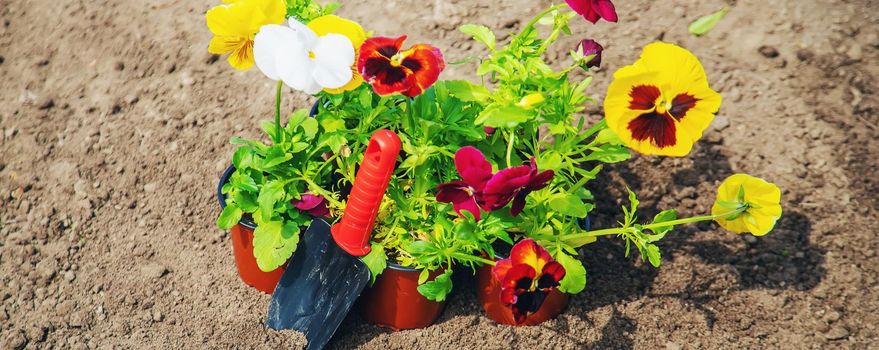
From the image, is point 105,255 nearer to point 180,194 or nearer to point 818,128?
point 180,194

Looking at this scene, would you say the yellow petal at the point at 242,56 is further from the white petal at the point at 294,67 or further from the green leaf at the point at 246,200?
the green leaf at the point at 246,200

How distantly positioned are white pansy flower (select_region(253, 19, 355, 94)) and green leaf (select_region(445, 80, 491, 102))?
0.78ft

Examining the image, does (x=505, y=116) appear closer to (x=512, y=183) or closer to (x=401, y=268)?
(x=512, y=183)

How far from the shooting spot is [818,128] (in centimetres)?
246

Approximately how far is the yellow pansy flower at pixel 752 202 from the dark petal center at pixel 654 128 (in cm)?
22

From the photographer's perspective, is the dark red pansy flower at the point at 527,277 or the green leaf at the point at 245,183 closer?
the dark red pansy flower at the point at 527,277

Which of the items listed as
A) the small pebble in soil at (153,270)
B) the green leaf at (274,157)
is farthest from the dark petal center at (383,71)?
the small pebble in soil at (153,270)

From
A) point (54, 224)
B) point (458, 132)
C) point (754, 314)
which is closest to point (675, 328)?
point (754, 314)

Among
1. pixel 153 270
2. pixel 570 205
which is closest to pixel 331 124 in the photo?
pixel 570 205

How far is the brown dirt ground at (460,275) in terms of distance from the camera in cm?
208

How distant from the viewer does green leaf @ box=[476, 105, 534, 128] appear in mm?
1602

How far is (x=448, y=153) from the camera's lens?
1719mm

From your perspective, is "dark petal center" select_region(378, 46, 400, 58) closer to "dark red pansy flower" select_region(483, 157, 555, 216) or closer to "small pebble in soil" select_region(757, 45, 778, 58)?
"dark red pansy flower" select_region(483, 157, 555, 216)

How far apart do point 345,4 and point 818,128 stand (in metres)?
1.58
